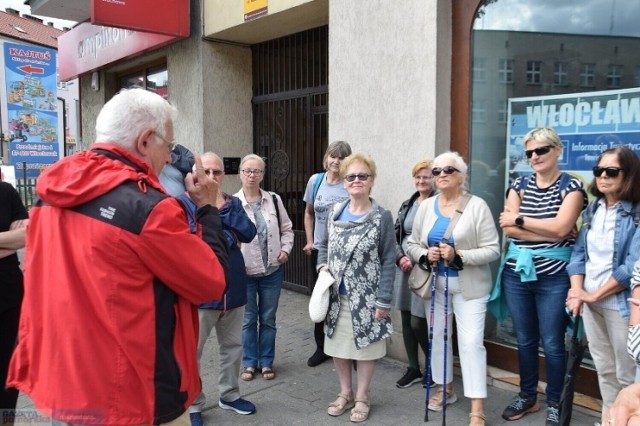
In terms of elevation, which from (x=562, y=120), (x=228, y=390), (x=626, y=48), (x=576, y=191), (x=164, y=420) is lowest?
(x=228, y=390)

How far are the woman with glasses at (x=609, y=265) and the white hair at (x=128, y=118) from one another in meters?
2.59

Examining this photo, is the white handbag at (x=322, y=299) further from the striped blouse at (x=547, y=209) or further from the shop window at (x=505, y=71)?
the shop window at (x=505, y=71)

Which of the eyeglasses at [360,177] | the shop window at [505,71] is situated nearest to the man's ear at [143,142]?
the eyeglasses at [360,177]

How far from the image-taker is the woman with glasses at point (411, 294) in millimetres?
4102

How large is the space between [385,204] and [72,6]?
7699mm

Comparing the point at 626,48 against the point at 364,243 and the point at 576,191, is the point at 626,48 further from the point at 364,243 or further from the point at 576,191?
the point at 364,243

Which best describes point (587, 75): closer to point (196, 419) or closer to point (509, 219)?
point (509, 219)

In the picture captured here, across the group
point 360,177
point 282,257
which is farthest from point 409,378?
point 360,177

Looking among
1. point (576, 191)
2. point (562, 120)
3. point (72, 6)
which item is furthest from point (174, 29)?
point (576, 191)

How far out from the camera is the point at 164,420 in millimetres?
1830

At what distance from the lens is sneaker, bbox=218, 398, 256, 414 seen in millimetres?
3820

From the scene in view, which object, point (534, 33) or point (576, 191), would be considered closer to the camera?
point (576, 191)

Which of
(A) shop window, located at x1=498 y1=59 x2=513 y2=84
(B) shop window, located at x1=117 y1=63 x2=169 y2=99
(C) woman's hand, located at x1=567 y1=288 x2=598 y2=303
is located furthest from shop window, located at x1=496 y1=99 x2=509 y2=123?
(B) shop window, located at x1=117 y1=63 x2=169 y2=99

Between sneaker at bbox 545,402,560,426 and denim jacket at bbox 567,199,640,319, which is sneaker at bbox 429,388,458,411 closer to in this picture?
sneaker at bbox 545,402,560,426
